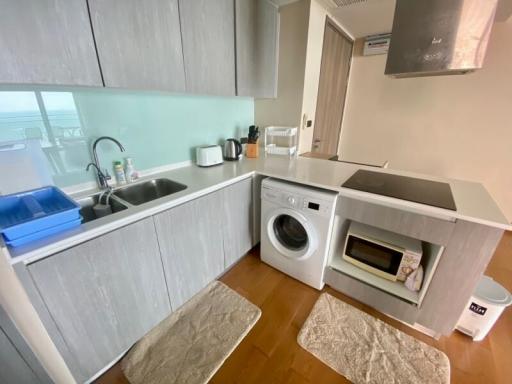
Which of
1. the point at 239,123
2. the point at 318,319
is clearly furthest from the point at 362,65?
the point at 318,319

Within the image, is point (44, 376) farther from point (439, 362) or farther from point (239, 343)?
point (439, 362)

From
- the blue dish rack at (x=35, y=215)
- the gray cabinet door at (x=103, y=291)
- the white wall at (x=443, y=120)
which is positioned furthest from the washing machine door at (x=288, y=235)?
the white wall at (x=443, y=120)

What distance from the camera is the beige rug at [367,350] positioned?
1.18m

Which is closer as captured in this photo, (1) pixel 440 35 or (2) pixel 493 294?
(1) pixel 440 35

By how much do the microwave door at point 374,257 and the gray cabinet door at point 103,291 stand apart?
4.56 ft

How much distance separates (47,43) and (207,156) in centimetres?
112

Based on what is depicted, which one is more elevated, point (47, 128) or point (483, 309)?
point (47, 128)

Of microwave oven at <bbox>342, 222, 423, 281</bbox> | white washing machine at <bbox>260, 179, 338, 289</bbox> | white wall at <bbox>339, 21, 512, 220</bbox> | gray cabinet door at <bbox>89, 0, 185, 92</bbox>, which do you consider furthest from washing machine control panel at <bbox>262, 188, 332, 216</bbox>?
white wall at <bbox>339, 21, 512, 220</bbox>

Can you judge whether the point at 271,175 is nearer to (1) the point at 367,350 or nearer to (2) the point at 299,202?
(2) the point at 299,202

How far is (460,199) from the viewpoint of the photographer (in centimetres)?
121

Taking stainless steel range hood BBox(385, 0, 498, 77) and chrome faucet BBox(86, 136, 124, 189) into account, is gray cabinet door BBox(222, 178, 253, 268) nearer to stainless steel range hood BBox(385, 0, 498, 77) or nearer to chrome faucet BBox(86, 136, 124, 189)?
chrome faucet BBox(86, 136, 124, 189)

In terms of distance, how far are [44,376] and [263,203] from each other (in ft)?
4.85

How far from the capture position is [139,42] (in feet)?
3.63

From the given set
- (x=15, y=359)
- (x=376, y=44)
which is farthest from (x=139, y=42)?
(x=376, y=44)
